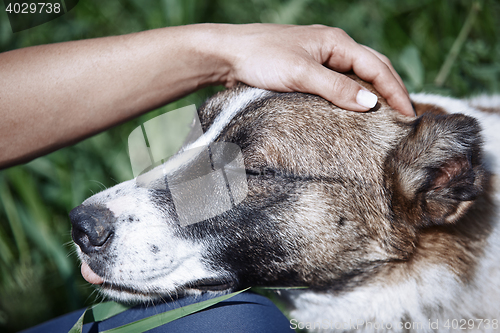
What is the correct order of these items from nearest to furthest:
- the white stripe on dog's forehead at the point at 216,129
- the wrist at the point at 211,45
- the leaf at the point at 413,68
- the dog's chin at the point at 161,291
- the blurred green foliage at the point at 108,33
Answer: the dog's chin at the point at 161,291
the white stripe on dog's forehead at the point at 216,129
the wrist at the point at 211,45
the blurred green foliage at the point at 108,33
the leaf at the point at 413,68

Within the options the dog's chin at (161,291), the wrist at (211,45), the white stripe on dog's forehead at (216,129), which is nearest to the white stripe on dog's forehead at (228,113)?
the white stripe on dog's forehead at (216,129)

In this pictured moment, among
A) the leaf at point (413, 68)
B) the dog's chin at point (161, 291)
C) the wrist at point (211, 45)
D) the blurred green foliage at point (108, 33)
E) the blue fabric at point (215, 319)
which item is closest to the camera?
the blue fabric at point (215, 319)

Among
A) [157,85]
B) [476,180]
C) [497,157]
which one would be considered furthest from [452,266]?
[157,85]

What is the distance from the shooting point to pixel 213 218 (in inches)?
67.4

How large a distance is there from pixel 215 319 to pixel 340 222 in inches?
27.9

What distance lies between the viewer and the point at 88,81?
77.8 inches

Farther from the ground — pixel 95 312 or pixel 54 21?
pixel 54 21

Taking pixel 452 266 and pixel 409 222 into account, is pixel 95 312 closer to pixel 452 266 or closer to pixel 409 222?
pixel 409 222

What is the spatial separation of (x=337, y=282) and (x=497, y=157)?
99 centimetres

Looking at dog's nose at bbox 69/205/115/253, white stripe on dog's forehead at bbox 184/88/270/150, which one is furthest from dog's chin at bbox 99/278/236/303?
white stripe on dog's forehead at bbox 184/88/270/150

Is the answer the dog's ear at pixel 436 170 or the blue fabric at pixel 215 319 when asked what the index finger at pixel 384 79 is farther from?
the blue fabric at pixel 215 319

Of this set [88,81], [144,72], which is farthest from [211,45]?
[88,81]

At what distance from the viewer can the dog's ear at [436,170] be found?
63.1 inches

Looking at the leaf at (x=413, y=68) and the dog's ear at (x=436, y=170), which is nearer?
the dog's ear at (x=436, y=170)
